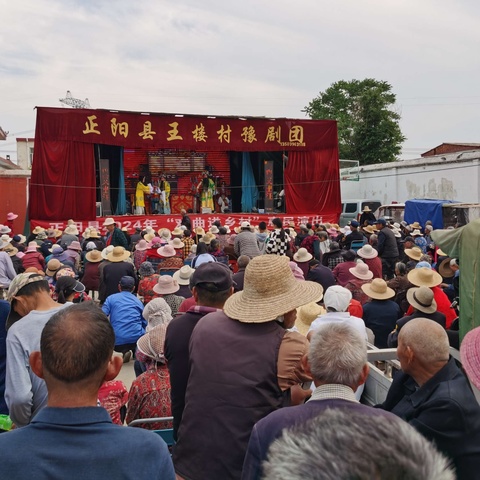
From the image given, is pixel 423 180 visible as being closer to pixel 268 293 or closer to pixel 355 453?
pixel 268 293

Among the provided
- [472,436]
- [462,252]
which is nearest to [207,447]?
[472,436]

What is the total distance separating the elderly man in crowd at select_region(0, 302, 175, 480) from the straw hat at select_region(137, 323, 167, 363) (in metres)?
1.47

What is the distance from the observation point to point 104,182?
53.3ft

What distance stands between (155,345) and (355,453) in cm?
218

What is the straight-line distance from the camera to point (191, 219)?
55.5 ft

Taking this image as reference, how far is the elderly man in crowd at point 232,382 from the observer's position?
6.09 feet

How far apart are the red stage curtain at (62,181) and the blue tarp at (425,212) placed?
1018 cm

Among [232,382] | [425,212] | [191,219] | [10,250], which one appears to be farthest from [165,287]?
[425,212]

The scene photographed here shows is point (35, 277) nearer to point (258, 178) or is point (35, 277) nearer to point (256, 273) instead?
point (256, 273)

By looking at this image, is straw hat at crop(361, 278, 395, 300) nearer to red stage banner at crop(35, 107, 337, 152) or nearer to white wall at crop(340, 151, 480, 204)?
red stage banner at crop(35, 107, 337, 152)

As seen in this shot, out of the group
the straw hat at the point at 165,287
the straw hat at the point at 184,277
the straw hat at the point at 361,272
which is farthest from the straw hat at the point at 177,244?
the straw hat at the point at 361,272

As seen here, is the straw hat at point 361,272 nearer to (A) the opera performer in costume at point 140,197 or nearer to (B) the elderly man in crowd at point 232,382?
(B) the elderly man in crowd at point 232,382

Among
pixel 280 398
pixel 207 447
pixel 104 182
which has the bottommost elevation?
pixel 207 447

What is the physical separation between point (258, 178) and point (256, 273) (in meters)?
17.0
